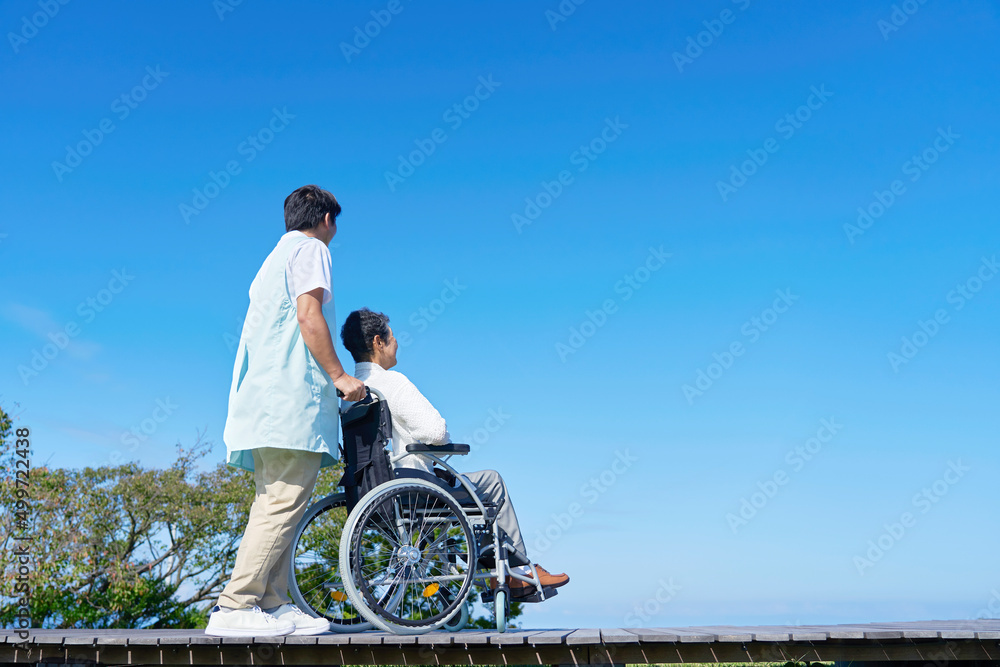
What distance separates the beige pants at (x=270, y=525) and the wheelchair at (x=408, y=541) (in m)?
0.11

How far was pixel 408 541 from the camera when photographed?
294cm

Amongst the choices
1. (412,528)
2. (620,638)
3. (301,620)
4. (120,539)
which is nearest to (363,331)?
(412,528)

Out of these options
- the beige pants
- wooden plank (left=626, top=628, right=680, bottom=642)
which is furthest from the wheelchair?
wooden plank (left=626, top=628, right=680, bottom=642)

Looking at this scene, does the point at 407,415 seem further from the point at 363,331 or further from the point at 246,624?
the point at 246,624

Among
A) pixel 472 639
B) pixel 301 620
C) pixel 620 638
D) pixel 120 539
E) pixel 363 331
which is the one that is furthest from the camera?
pixel 120 539

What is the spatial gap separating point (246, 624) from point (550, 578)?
1.15 m

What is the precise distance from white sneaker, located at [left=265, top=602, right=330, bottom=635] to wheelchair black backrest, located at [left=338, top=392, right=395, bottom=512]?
0.42 m

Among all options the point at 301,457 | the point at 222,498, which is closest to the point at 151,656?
the point at 301,457

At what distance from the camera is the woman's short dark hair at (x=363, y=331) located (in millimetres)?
3377

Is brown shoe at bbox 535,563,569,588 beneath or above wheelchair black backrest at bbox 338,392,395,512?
beneath

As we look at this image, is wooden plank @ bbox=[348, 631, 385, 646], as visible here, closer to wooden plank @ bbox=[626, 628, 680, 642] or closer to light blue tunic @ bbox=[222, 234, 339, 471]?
light blue tunic @ bbox=[222, 234, 339, 471]

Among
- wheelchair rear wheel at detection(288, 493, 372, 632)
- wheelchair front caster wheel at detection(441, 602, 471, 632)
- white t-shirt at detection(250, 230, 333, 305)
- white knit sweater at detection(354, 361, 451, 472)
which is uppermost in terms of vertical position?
white t-shirt at detection(250, 230, 333, 305)

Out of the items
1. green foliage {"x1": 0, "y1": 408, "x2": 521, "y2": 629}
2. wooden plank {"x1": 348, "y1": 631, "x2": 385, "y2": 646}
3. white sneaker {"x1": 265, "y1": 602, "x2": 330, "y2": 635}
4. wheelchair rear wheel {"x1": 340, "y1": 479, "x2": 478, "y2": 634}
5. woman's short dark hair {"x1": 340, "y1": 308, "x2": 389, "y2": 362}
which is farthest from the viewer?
green foliage {"x1": 0, "y1": 408, "x2": 521, "y2": 629}

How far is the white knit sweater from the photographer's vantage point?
308cm
